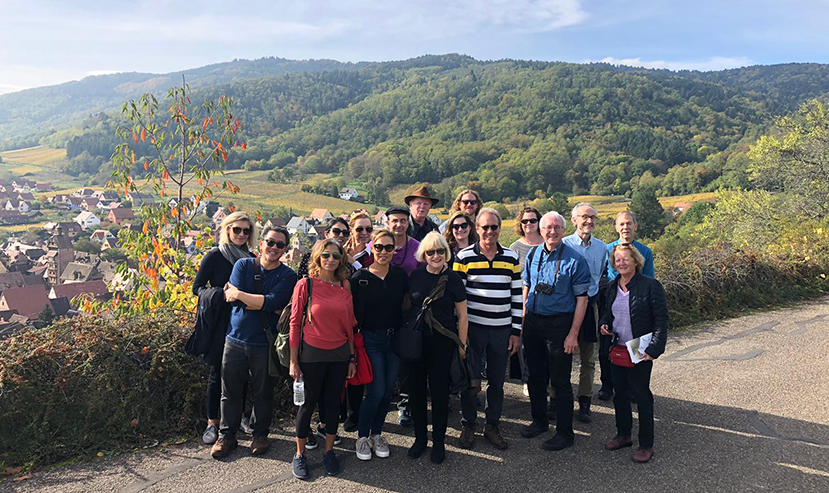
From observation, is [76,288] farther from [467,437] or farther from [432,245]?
[432,245]

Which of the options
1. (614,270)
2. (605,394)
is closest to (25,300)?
(605,394)

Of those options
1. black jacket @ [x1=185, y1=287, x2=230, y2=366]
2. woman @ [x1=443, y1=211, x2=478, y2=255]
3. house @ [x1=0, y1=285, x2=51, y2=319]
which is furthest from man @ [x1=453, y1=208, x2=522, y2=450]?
house @ [x1=0, y1=285, x2=51, y2=319]

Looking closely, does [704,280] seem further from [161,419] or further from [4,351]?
[4,351]

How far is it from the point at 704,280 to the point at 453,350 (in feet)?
20.7

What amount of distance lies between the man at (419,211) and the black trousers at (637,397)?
77.5 inches

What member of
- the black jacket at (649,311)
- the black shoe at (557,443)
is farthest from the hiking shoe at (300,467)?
the black jacket at (649,311)

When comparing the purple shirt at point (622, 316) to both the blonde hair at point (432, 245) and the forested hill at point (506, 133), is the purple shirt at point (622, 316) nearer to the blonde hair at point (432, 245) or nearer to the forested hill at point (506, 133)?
the blonde hair at point (432, 245)

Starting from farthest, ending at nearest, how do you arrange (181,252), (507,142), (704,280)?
(507,142)
(704,280)
(181,252)

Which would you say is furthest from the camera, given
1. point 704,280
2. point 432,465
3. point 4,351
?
point 704,280

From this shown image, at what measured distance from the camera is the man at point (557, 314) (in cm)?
395

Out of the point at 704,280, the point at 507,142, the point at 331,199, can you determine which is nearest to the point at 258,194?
the point at 331,199

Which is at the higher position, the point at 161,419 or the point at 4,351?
the point at 4,351

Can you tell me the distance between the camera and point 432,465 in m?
3.70

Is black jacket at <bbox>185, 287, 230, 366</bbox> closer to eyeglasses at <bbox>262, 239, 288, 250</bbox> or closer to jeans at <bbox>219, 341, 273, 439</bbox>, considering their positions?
jeans at <bbox>219, 341, 273, 439</bbox>
